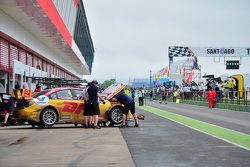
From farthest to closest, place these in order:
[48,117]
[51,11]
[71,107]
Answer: [51,11]
[71,107]
[48,117]

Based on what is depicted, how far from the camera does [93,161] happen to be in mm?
8211

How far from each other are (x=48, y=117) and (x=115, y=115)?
7.39 ft

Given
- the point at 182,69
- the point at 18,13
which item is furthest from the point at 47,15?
the point at 182,69

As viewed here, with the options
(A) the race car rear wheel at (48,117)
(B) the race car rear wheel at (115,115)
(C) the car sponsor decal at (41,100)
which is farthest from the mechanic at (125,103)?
(C) the car sponsor decal at (41,100)

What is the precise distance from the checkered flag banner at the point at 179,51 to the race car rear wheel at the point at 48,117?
141 ft

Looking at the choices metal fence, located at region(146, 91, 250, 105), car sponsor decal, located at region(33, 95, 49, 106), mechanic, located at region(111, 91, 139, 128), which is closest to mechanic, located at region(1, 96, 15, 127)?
car sponsor decal, located at region(33, 95, 49, 106)

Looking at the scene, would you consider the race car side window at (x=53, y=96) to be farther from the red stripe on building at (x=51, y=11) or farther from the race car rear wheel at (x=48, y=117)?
the red stripe on building at (x=51, y=11)

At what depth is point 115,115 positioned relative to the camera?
16156 mm

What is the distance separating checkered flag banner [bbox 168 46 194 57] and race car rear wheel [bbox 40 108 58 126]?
1697 inches

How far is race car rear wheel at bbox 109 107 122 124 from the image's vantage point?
16078 mm

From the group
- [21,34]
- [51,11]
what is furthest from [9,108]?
[21,34]

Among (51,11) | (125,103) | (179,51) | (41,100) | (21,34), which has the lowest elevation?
(125,103)

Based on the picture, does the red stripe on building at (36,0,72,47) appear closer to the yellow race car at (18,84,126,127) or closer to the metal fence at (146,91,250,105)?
the yellow race car at (18,84,126,127)

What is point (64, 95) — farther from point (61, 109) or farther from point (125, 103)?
point (125, 103)
